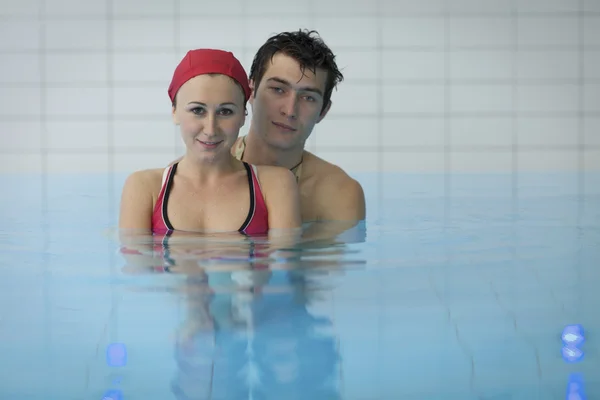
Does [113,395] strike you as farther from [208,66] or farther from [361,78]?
[361,78]

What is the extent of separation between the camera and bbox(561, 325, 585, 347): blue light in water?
153 cm

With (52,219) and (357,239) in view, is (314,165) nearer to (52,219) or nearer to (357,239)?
(357,239)

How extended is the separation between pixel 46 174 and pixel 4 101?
0.91 meters

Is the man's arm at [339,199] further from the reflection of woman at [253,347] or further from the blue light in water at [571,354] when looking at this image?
the blue light in water at [571,354]

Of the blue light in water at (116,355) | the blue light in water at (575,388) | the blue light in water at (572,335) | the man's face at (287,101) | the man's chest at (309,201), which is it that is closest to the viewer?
the blue light in water at (575,388)

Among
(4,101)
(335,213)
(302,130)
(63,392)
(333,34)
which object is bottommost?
(63,392)

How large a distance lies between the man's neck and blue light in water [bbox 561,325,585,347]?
5.71 ft

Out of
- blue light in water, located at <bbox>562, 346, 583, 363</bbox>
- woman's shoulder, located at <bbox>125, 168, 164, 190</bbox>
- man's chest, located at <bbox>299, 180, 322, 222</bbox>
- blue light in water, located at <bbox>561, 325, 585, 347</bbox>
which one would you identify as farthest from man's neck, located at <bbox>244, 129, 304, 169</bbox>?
blue light in water, located at <bbox>562, 346, 583, 363</bbox>

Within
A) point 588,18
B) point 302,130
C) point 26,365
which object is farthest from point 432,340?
point 588,18

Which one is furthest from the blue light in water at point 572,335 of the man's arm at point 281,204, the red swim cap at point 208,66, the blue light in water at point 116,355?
the red swim cap at point 208,66

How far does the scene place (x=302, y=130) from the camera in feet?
10.1

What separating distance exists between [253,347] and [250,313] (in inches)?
7.7

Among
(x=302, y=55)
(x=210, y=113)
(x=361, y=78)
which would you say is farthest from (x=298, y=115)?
A: (x=361, y=78)

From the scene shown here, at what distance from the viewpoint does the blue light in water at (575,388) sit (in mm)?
1260
